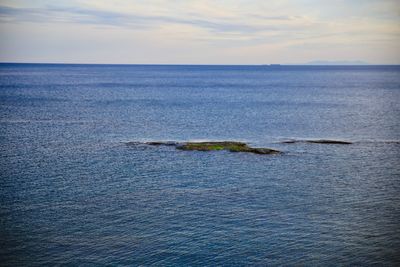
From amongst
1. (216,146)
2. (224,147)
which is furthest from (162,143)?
(224,147)

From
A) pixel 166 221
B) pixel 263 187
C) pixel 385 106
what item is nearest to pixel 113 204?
pixel 166 221

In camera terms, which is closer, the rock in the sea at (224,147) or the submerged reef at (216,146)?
the rock in the sea at (224,147)

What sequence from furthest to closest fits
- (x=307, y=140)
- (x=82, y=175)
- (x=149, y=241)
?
(x=307, y=140), (x=82, y=175), (x=149, y=241)

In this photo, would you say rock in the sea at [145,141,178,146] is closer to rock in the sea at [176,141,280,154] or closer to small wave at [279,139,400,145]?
rock in the sea at [176,141,280,154]

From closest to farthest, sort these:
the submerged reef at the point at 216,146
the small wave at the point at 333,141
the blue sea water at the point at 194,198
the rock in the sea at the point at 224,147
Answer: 1. the blue sea water at the point at 194,198
2. the rock in the sea at the point at 224,147
3. the submerged reef at the point at 216,146
4. the small wave at the point at 333,141

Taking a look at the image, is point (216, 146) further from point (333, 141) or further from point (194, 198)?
point (194, 198)

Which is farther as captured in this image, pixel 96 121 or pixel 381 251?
pixel 96 121

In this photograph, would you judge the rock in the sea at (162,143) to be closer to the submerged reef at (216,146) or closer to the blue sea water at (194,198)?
the submerged reef at (216,146)

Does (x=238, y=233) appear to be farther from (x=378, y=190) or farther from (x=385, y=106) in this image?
(x=385, y=106)

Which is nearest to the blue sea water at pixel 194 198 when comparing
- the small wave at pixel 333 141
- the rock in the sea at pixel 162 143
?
the small wave at pixel 333 141
